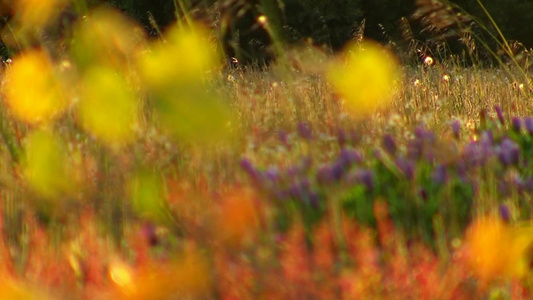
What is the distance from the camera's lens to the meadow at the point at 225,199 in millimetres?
1806

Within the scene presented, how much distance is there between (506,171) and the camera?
9.05 feet

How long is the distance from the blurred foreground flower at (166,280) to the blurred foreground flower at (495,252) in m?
0.57

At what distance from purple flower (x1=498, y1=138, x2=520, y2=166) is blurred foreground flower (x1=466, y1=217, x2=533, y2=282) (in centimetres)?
91

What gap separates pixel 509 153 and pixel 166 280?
60.4 inches

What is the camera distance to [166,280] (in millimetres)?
1672

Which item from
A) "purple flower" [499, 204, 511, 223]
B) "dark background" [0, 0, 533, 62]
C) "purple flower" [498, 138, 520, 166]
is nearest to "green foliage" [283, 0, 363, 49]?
"dark background" [0, 0, 533, 62]

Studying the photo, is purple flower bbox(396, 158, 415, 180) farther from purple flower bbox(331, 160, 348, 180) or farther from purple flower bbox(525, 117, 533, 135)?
purple flower bbox(525, 117, 533, 135)

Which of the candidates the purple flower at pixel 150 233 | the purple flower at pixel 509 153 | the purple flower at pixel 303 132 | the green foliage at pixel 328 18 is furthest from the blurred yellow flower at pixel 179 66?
the green foliage at pixel 328 18

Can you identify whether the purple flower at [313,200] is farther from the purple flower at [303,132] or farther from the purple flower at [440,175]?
the purple flower at [303,132]

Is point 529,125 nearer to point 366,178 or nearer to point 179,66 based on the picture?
point 366,178

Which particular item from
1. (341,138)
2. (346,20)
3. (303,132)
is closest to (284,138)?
(303,132)

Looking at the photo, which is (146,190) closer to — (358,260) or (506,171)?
(358,260)

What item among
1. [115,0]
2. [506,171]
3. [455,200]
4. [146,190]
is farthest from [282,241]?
[115,0]

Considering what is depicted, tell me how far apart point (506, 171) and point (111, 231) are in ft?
4.32
